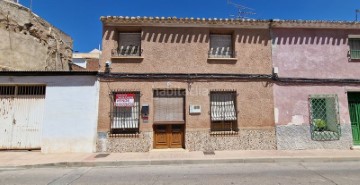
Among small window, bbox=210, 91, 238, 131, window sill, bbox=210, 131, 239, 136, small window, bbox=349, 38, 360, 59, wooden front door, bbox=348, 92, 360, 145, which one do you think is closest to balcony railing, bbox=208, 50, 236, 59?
small window, bbox=210, 91, 238, 131

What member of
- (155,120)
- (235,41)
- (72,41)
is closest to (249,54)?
(235,41)

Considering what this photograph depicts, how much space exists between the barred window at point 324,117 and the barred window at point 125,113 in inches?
281

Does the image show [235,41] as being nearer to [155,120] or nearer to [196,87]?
[196,87]

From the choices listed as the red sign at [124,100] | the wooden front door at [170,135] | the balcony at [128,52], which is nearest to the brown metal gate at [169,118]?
the wooden front door at [170,135]

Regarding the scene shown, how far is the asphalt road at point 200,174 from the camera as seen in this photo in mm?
5882

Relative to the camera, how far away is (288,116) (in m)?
10.4

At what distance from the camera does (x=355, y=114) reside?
35.5 ft

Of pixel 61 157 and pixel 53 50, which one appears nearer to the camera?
pixel 61 157

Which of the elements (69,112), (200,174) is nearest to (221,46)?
(200,174)

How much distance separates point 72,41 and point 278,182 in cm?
1572

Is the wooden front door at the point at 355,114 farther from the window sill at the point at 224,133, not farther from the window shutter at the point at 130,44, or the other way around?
the window shutter at the point at 130,44

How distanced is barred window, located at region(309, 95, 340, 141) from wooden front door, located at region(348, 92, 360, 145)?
87 centimetres

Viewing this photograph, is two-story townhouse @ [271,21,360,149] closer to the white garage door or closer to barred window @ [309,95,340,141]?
barred window @ [309,95,340,141]

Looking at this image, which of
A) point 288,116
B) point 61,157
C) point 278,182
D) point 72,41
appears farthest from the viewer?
point 72,41
